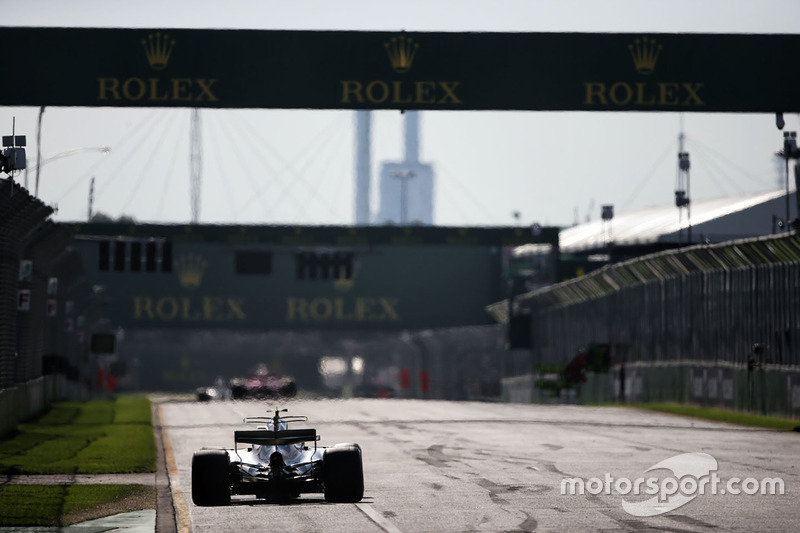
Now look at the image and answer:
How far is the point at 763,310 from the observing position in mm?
44125

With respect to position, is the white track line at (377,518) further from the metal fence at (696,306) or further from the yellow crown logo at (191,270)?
the yellow crown logo at (191,270)

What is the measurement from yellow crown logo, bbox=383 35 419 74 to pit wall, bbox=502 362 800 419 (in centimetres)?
1622

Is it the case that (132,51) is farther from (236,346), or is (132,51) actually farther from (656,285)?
(236,346)

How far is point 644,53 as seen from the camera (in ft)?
107

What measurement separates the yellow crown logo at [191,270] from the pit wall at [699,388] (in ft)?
89.8

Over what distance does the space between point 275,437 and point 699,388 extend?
35.3m

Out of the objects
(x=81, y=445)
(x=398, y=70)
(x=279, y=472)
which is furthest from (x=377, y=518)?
(x=81, y=445)

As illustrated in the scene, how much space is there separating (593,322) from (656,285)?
36.9 ft

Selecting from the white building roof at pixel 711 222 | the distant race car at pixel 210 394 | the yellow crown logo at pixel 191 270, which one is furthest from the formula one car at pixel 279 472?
the yellow crown logo at pixel 191 270

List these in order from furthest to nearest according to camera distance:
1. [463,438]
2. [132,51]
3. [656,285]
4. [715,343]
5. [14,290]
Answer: [656,285]
[715,343]
[14,290]
[463,438]
[132,51]

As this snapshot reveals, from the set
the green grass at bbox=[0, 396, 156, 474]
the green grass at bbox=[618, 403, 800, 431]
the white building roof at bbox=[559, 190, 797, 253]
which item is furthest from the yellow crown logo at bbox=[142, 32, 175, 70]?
the white building roof at bbox=[559, 190, 797, 253]

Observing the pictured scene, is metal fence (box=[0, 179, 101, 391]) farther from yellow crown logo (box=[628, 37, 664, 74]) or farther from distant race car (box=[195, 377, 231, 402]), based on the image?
distant race car (box=[195, 377, 231, 402])

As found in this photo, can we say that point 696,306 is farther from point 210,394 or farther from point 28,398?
point 210,394

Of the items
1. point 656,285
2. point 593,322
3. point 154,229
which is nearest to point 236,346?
point 154,229
